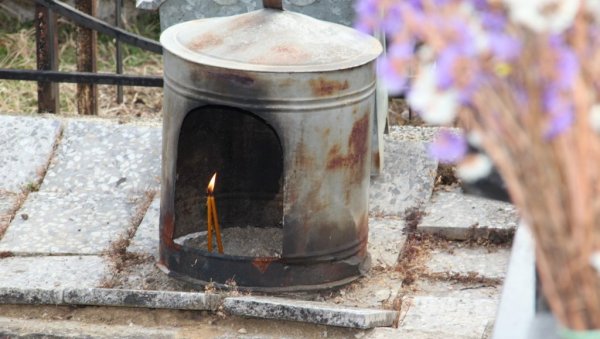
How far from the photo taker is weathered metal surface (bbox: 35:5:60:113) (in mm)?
5980

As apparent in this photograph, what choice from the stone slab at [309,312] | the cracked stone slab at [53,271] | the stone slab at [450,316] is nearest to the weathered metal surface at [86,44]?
the cracked stone slab at [53,271]

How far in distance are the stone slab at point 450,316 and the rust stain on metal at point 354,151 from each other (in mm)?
559

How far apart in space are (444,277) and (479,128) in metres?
3.05

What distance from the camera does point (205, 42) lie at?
4402 millimetres

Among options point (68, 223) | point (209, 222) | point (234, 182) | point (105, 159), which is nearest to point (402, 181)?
point (234, 182)

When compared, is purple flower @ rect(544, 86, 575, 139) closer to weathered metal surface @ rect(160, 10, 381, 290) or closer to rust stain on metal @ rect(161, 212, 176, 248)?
weathered metal surface @ rect(160, 10, 381, 290)

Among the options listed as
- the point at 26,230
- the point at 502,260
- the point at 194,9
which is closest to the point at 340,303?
the point at 502,260

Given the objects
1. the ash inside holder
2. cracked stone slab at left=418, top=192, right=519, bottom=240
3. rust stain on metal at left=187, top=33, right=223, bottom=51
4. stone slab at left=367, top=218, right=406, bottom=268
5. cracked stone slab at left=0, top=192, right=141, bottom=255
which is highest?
rust stain on metal at left=187, top=33, right=223, bottom=51

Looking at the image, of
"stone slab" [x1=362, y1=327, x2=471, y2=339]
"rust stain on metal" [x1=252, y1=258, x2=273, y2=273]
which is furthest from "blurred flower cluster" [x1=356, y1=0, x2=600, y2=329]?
"rust stain on metal" [x1=252, y1=258, x2=273, y2=273]

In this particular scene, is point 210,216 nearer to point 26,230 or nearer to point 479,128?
point 26,230

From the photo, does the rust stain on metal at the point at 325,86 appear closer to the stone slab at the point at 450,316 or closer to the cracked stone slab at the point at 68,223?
the stone slab at the point at 450,316

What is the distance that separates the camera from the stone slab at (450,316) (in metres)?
4.11

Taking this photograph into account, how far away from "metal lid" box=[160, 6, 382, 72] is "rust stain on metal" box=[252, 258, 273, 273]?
0.77 metres

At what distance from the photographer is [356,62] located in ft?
14.1
